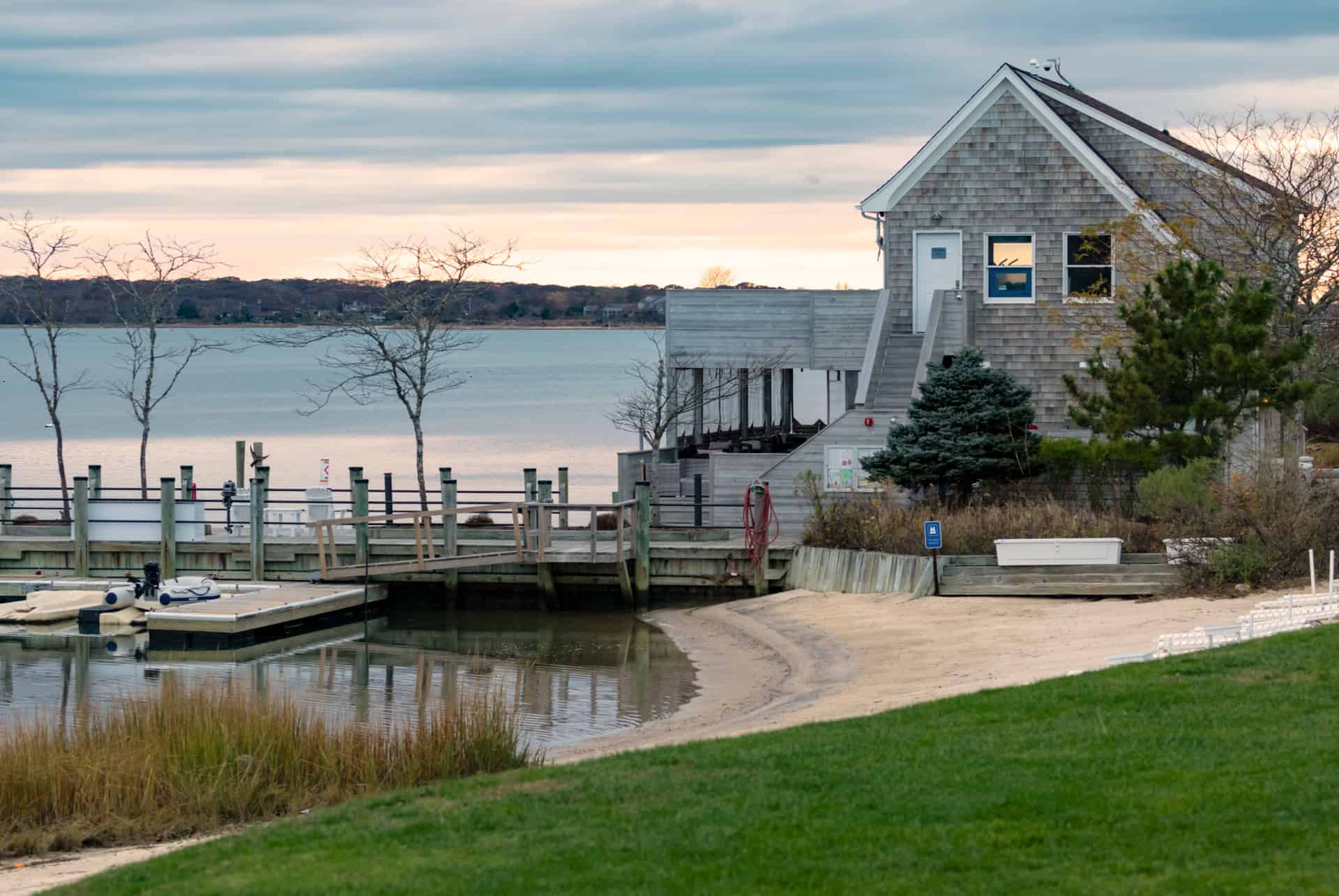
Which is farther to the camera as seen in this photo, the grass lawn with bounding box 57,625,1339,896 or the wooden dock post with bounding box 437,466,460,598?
the wooden dock post with bounding box 437,466,460,598

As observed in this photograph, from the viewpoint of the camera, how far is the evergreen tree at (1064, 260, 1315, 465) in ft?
81.3

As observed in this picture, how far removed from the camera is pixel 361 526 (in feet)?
96.5

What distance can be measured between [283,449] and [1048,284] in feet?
213

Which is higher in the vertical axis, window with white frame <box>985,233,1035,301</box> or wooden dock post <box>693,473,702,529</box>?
window with white frame <box>985,233,1035,301</box>

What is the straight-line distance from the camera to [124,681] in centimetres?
2347

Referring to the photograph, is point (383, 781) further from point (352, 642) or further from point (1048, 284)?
point (1048, 284)

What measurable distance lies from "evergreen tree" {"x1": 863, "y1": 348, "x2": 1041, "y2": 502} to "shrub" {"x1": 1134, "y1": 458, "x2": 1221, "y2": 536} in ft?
8.42

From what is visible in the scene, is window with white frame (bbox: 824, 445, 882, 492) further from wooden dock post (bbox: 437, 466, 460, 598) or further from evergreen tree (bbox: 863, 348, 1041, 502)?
wooden dock post (bbox: 437, 466, 460, 598)

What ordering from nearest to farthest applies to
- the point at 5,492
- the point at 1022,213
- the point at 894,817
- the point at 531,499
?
the point at 894,817
the point at 1022,213
the point at 531,499
the point at 5,492

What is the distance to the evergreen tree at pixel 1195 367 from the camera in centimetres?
2478

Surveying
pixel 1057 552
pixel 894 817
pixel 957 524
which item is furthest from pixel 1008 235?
pixel 894 817

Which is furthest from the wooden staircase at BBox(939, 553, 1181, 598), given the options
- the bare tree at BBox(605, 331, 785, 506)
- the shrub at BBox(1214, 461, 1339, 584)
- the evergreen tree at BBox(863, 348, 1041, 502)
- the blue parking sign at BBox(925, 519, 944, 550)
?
the bare tree at BBox(605, 331, 785, 506)

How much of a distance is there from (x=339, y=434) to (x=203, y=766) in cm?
9483

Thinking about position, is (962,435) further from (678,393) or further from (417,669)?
(678,393)
